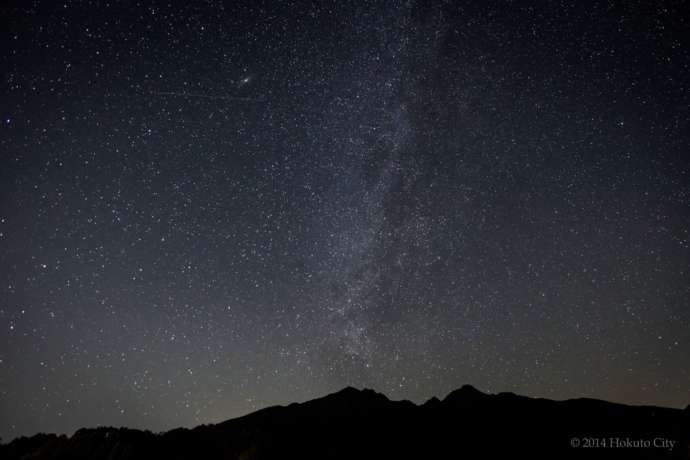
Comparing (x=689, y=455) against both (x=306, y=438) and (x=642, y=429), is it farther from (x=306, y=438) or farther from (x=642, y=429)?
(x=306, y=438)

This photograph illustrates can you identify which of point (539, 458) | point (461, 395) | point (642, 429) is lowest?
point (539, 458)

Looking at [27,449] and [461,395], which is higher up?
[461,395]

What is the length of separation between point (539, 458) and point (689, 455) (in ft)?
23.0

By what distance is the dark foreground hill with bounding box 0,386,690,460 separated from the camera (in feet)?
76.9

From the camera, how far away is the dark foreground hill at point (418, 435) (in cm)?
2344

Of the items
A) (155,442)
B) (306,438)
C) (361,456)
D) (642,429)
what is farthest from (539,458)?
(155,442)

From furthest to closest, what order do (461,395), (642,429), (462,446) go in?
1. (461,395)
2. (462,446)
3. (642,429)

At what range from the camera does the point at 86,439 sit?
947 inches

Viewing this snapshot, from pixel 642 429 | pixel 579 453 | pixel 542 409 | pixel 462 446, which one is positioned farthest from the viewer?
pixel 542 409

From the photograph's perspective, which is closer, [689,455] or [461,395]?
[689,455]

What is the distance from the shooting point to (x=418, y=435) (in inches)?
1126

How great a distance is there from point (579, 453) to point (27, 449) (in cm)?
3102

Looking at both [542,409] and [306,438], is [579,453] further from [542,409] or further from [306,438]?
[306,438]

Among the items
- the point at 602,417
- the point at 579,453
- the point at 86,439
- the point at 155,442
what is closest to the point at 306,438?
the point at 155,442
